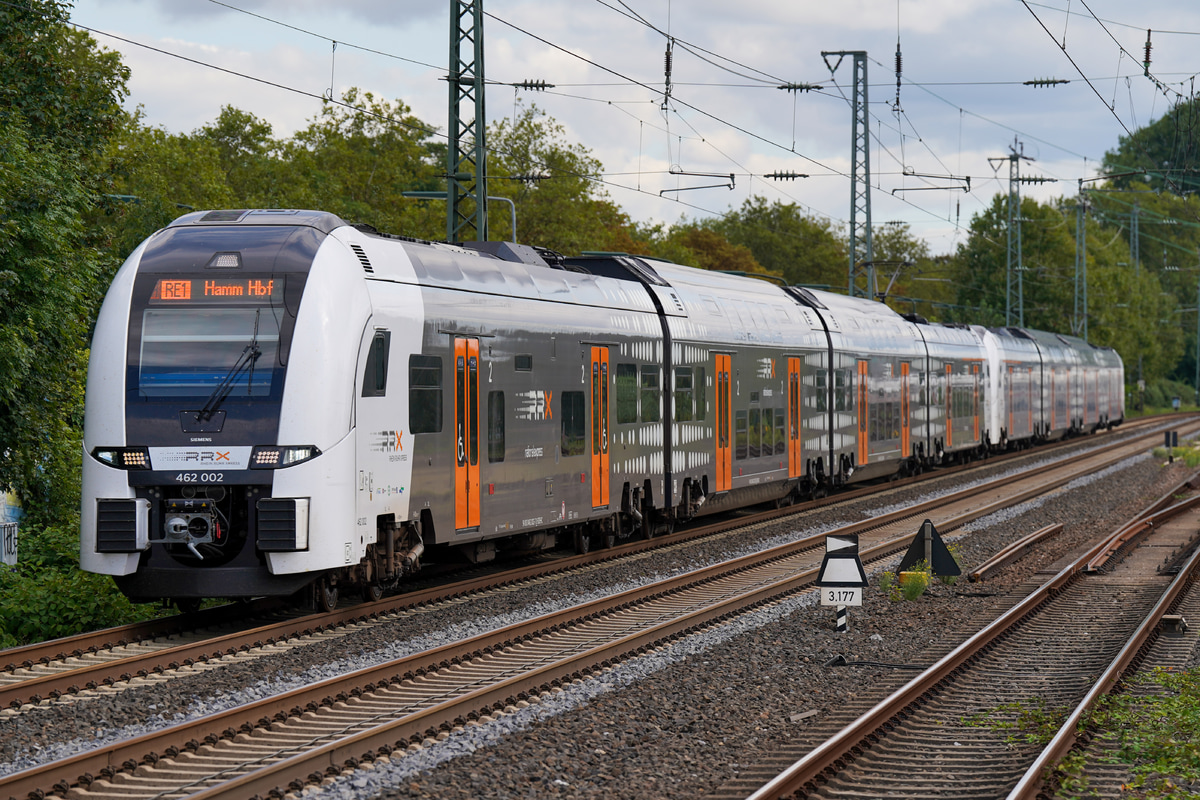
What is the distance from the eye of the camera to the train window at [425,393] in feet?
45.2

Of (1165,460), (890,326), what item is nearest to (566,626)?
(890,326)

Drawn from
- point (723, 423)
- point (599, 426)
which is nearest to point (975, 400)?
point (723, 423)

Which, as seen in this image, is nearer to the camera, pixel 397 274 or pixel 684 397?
pixel 397 274

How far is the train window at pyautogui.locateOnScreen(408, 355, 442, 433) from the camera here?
1377cm

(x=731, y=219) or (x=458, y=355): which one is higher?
(x=731, y=219)

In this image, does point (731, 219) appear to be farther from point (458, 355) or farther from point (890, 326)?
point (458, 355)

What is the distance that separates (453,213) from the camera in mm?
22562

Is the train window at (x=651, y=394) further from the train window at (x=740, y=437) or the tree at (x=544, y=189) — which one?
the tree at (x=544, y=189)

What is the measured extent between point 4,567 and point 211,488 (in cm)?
384

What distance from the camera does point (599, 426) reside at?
727 inches

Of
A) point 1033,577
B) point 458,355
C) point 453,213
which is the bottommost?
point 1033,577

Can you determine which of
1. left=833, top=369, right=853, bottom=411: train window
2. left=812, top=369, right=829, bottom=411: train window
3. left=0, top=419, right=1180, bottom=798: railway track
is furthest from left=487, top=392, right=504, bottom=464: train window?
left=833, top=369, right=853, bottom=411: train window

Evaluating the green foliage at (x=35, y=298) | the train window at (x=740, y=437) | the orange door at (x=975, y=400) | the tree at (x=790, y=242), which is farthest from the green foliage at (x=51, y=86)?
the tree at (x=790, y=242)

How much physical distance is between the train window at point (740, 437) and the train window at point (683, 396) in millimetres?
1963
